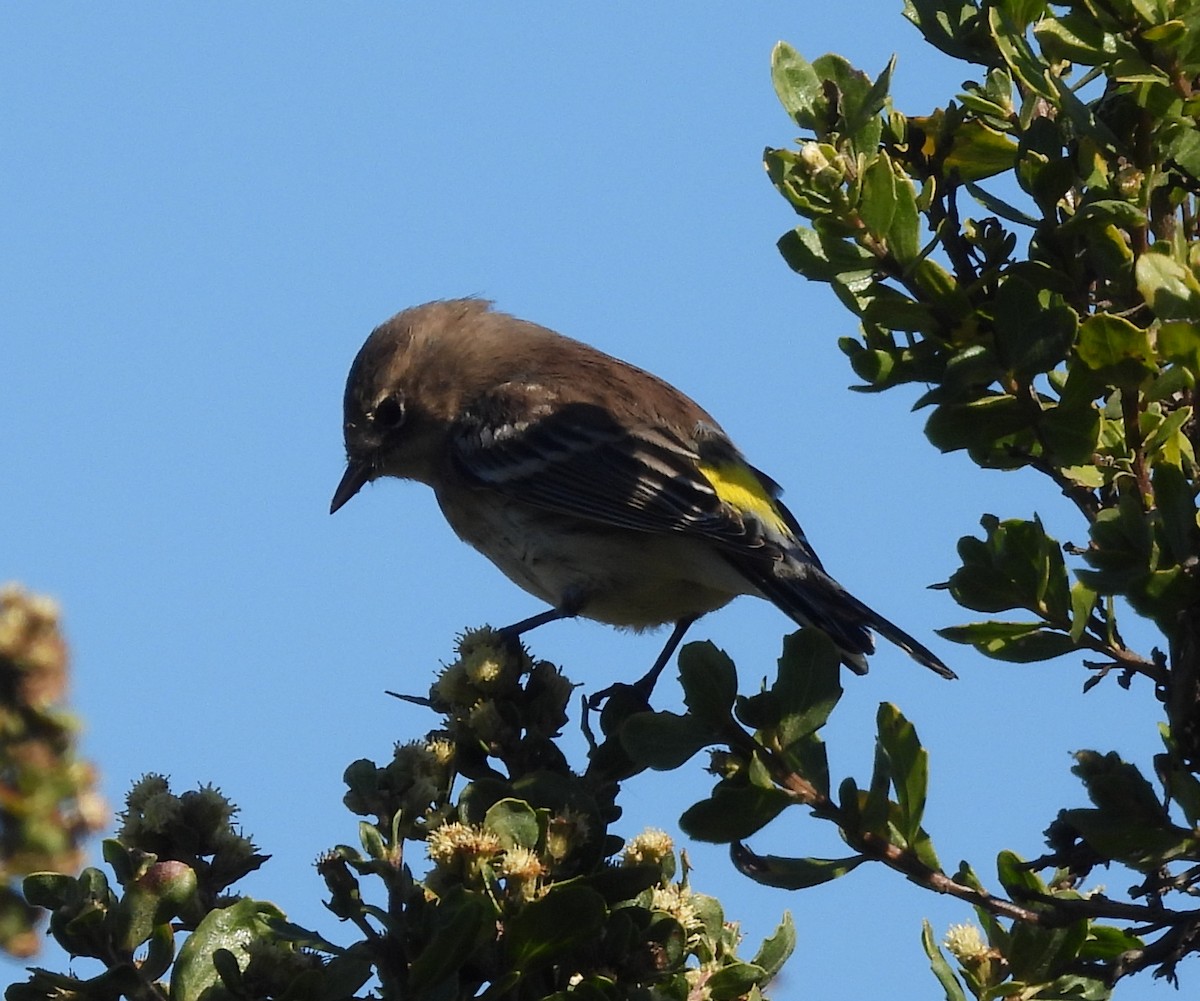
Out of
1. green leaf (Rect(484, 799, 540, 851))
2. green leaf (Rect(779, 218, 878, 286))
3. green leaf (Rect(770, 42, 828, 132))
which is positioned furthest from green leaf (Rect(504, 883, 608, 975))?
green leaf (Rect(770, 42, 828, 132))

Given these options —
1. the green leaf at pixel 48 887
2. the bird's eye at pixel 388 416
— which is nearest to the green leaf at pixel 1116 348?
the green leaf at pixel 48 887

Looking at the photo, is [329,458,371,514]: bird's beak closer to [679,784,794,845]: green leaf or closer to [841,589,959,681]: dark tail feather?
[841,589,959,681]: dark tail feather

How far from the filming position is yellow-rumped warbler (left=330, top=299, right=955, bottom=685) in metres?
5.42

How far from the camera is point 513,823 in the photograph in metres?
2.41

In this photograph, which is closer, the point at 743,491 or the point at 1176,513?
the point at 1176,513

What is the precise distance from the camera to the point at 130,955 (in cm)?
236

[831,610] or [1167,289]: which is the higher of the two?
[831,610]

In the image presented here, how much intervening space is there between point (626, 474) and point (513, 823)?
3.57 m

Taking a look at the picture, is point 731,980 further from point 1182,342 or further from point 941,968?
point 1182,342

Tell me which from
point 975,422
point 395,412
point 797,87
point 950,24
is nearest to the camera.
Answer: point 975,422

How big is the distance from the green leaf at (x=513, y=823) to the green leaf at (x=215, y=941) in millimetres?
347

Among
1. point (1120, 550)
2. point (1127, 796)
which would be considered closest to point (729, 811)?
point (1127, 796)

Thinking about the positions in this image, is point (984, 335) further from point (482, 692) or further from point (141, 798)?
point (141, 798)

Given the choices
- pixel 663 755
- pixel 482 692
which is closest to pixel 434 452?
pixel 482 692
